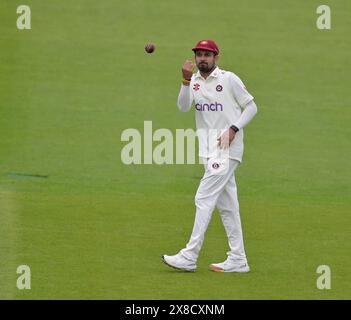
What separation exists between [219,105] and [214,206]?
116 centimetres

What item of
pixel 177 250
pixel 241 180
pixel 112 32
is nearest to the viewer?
pixel 177 250

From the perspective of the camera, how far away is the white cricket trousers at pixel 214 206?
44.5 feet

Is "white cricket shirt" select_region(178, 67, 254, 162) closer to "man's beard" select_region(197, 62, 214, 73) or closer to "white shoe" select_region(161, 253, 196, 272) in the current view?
"man's beard" select_region(197, 62, 214, 73)

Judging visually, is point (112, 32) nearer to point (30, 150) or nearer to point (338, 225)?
point (30, 150)

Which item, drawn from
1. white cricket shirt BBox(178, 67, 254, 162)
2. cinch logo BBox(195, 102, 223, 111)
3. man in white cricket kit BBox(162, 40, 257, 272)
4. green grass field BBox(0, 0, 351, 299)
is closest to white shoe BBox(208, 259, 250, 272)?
man in white cricket kit BBox(162, 40, 257, 272)

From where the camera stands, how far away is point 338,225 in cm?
1670

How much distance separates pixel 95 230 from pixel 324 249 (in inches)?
121

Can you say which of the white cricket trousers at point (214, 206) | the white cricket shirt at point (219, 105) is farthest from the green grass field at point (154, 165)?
the white cricket shirt at point (219, 105)

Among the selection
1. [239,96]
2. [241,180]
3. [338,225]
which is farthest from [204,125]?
[241,180]

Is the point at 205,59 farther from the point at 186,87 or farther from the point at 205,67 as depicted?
the point at 186,87

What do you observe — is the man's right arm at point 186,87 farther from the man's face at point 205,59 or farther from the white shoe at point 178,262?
the white shoe at point 178,262

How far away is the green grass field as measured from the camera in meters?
13.8

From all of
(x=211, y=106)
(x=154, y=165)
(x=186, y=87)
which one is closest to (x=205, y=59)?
(x=186, y=87)

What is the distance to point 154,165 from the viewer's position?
20547 millimetres
